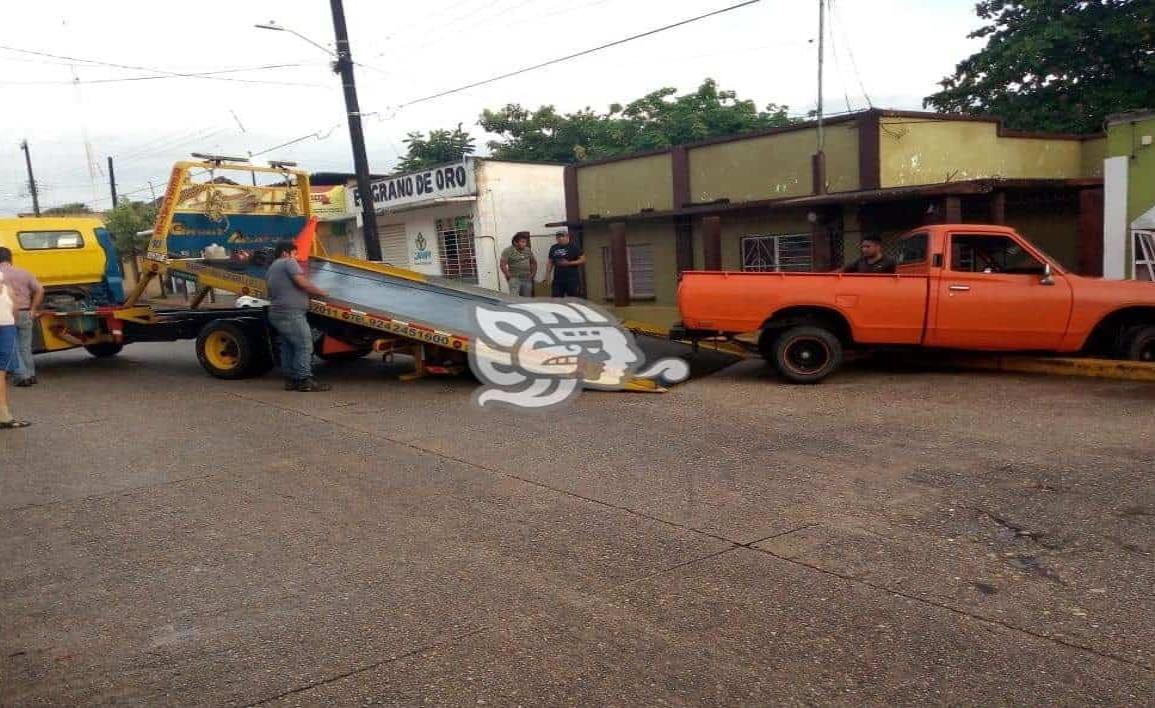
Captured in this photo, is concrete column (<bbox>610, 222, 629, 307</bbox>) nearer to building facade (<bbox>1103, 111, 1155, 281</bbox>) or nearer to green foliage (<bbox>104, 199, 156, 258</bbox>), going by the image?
building facade (<bbox>1103, 111, 1155, 281</bbox>)

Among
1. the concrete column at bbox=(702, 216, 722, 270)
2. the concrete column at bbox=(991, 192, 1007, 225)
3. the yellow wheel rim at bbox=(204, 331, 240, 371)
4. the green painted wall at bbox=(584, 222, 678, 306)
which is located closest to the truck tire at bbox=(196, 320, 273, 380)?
the yellow wheel rim at bbox=(204, 331, 240, 371)

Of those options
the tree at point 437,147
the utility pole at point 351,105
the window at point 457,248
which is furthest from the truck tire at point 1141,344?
the tree at point 437,147

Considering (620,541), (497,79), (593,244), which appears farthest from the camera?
(593,244)

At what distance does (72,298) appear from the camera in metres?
12.5

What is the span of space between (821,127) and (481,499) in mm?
11175

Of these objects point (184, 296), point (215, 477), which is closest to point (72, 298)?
point (184, 296)

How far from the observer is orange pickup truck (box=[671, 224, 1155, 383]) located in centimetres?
870

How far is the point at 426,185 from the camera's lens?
74.0 ft

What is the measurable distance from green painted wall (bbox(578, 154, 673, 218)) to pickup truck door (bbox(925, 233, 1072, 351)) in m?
9.17

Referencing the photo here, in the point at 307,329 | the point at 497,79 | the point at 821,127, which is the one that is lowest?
the point at 307,329

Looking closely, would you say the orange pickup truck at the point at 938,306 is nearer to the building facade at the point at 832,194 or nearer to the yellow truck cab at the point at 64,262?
the building facade at the point at 832,194

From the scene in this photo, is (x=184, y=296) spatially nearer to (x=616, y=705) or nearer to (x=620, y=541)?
(x=620, y=541)

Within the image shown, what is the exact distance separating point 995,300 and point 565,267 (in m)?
6.59

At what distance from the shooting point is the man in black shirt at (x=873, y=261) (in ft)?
30.9
